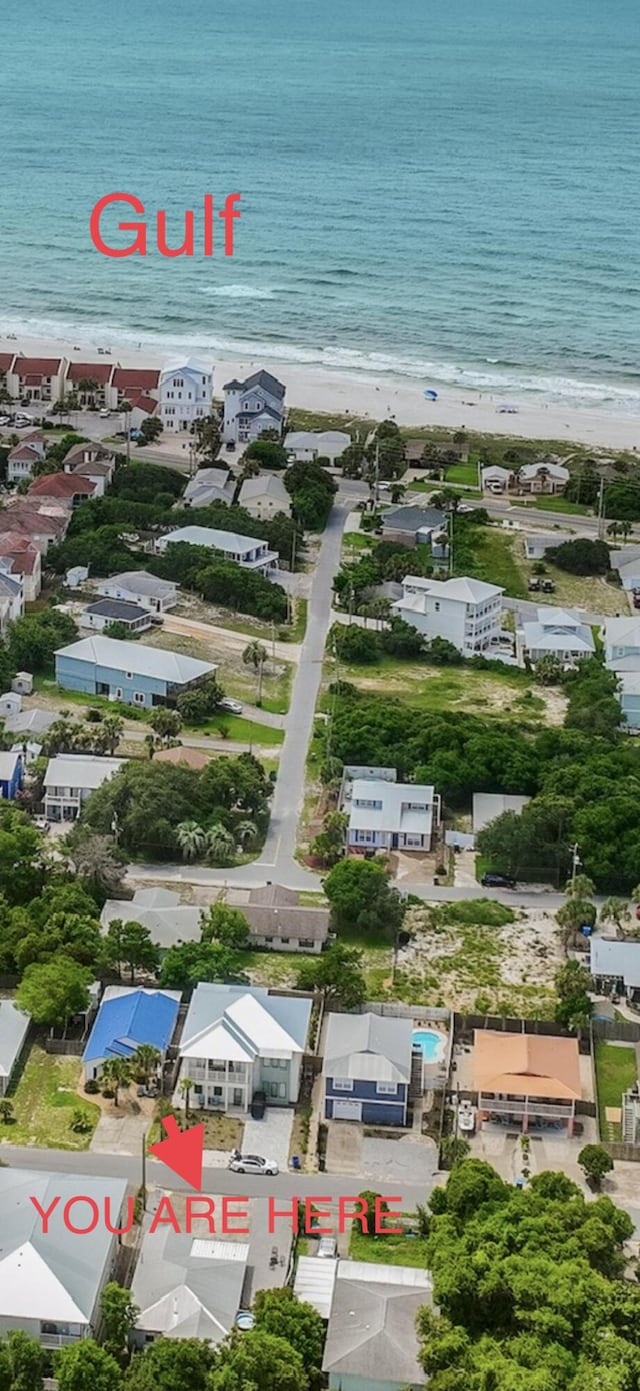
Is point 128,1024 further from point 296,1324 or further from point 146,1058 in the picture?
point 296,1324

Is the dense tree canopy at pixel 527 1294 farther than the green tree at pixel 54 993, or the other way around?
the green tree at pixel 54 993

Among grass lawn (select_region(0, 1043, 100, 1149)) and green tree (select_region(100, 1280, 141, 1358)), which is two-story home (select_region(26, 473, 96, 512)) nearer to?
grass lawn (select_region(0, 1043, 100, 1149))

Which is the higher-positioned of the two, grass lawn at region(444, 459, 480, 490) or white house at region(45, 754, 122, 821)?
grass lawn at region(444, 459, 480, 490)

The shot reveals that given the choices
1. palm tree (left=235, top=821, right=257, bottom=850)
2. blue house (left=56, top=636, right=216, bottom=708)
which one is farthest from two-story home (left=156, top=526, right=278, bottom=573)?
palm tree (left=235, top=821, right=257, bottom=850)

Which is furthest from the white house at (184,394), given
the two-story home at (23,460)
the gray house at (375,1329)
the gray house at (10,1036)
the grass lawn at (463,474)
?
the gray house at (375,1329)

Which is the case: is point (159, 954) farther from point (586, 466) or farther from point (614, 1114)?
point (586, 466)

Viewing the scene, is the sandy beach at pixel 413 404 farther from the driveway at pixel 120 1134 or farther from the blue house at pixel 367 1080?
the driveway at pixel 120 1134
